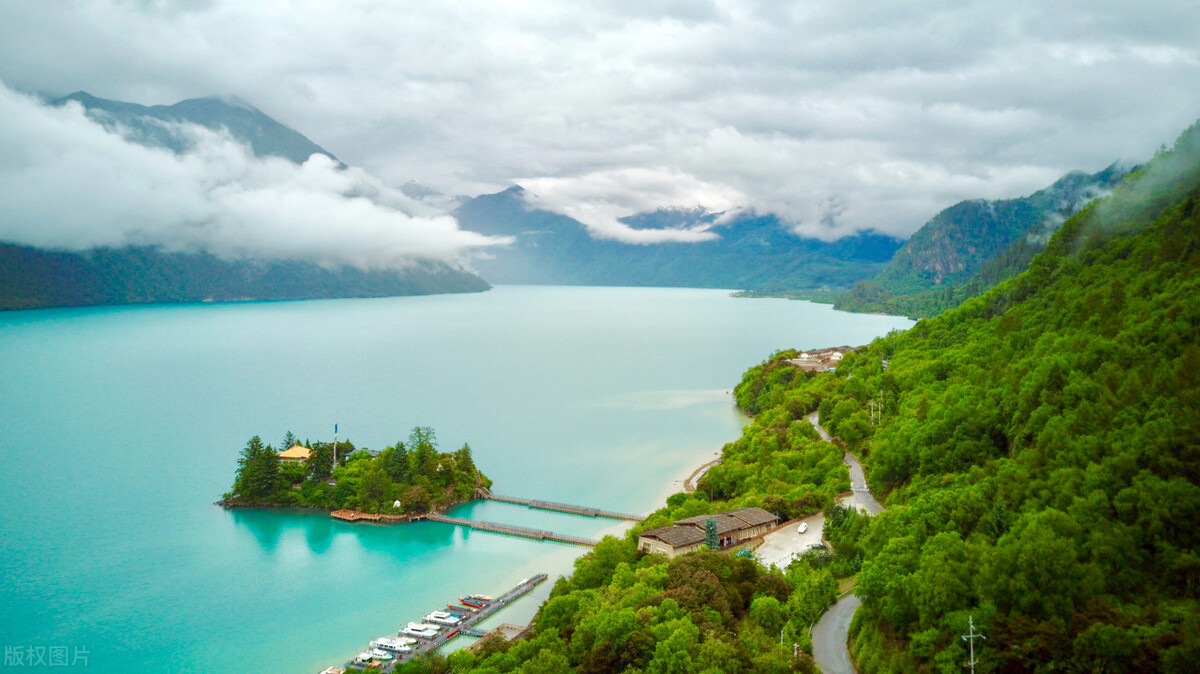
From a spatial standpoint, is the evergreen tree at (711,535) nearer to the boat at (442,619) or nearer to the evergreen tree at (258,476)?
the boat at (442,619)

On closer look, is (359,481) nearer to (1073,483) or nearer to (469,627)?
(469,627)

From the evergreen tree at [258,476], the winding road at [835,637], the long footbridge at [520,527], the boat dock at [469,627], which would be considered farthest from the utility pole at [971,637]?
the evergreen tree at [258,476]

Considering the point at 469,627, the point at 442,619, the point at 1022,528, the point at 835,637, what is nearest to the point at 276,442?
A: the point at 442,619

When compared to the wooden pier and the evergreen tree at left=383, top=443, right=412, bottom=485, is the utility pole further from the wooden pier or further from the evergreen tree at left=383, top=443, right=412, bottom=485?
the evergreen tree at left=383, top=443, right=412, bottom=485

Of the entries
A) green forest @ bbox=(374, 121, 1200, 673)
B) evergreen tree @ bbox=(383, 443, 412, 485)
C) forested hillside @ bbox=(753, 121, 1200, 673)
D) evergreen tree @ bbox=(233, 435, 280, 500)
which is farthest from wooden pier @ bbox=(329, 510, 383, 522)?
forested hillside @ bbox=(753, 121, 1200, 673)

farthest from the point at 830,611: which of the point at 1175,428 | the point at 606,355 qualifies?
the point at 606,355

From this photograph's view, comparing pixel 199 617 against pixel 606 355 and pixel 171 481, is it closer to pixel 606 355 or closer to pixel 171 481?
pixel 171 481
